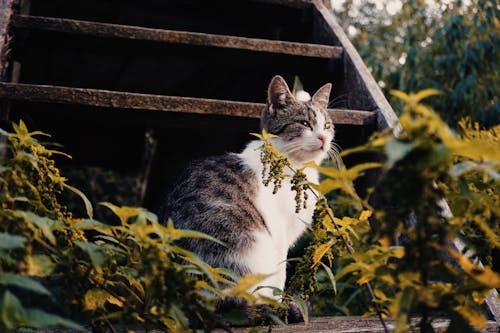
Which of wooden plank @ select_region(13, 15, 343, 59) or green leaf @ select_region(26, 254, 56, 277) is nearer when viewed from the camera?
green leaf @ select_region(26, 254, 56, 277)

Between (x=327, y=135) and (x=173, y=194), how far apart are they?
0.72m

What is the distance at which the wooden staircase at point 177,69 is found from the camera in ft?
6.47

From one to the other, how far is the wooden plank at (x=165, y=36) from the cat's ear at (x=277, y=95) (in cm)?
20

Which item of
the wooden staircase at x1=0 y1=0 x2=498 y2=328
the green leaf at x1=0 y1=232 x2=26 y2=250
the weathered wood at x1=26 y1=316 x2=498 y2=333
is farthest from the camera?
the wooden staircase at x1=0 y1=0 x2=498 y2=328

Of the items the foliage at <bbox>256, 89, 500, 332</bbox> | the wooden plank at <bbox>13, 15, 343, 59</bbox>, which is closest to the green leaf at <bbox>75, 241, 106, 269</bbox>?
the foliage at <bbox>256, 89, 500, 332</bbox>

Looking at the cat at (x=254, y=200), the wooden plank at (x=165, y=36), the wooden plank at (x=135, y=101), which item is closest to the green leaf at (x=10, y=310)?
the cat at (x=254, y=200)

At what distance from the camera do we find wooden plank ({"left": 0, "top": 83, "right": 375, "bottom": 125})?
1861 mm

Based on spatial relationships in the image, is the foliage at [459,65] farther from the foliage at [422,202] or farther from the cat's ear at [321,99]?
the foliage at [422,202]

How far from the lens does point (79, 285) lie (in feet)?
2.98

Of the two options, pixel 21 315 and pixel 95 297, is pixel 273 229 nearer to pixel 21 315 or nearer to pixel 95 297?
pixel 95 297

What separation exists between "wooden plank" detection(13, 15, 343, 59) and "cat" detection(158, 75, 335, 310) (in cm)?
22

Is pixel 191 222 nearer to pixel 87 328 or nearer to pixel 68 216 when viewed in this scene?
pixel 87 328

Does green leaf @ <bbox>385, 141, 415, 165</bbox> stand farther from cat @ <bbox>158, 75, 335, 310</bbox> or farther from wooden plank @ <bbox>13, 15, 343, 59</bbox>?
wooden plank @ <bbox>13, 15, 343, 59</bbox>

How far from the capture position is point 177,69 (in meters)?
Result: 4.33
